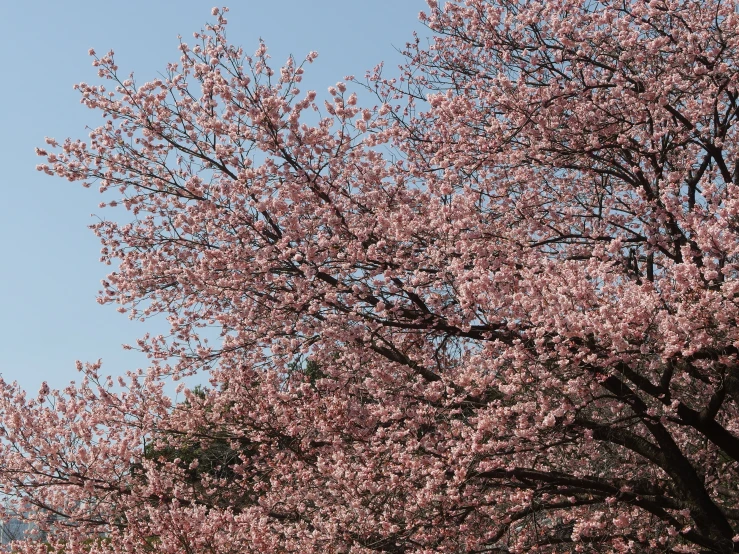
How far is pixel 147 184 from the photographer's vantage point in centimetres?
895

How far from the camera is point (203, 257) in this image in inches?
327

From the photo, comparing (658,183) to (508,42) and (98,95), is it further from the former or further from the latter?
(98,95)

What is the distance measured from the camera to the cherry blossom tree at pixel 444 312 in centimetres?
765

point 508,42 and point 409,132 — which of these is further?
point 409,132

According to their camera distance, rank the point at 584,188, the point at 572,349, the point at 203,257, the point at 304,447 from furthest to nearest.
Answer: the point at 584,188 < the point at 304,447 < the point at 203,257 < the point at 572,349

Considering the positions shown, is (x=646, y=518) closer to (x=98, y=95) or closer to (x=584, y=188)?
(x=584, y=188)

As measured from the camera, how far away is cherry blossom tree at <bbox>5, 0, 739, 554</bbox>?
7652 mm

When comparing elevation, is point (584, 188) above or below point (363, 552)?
above

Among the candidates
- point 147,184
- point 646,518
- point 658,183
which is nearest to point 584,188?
point 658,183

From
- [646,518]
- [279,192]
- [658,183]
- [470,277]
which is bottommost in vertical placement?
[646,518]

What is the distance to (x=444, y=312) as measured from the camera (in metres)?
8.59

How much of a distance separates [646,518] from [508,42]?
6.26m

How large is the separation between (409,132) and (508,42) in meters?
1.84

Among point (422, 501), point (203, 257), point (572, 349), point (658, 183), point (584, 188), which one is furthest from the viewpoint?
point (584, 188)
